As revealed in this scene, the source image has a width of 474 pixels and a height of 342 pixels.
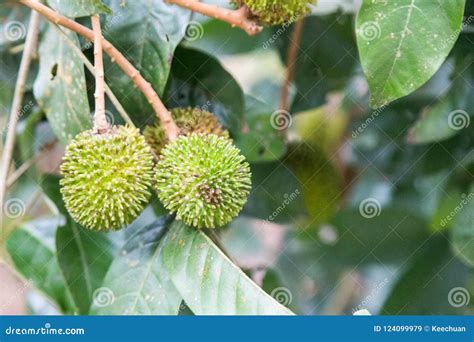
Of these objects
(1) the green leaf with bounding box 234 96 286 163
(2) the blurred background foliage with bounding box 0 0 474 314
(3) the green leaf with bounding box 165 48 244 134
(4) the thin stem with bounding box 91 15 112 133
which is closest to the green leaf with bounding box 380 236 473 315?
(2) the blurred background foliage with bounding box 0 0 474 314

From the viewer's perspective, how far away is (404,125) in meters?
1.44

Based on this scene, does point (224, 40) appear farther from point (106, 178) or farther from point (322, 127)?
point (106, 178)

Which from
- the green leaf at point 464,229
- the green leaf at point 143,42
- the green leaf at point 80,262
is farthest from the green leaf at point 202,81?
the green leaf at point 464,229

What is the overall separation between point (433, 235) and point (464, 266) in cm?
8

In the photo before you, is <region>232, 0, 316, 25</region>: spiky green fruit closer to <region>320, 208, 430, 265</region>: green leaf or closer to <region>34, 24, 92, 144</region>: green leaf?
<region>34, 24, 92, 144</region>: green leaf

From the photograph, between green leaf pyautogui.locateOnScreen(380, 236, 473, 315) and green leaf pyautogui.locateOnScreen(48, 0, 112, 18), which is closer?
green leaf pyautogui.locateOnScreen(48, 0, 112, 18)

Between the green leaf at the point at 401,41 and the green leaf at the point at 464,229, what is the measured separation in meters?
0.41

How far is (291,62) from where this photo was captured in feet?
4.76

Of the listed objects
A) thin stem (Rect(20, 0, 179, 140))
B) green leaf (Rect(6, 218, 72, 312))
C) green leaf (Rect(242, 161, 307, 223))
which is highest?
thin stem (Rect(20, 0, 179, 140))

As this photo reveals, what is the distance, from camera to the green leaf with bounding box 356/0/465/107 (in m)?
0.96

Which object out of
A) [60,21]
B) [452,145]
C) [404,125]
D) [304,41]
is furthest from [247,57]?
[60,21]

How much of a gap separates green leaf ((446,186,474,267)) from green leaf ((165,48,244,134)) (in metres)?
0.46

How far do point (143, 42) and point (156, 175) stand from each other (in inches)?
10.7

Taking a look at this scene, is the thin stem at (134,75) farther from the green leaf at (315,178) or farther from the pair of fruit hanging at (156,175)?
the green leaf at (315,178)
